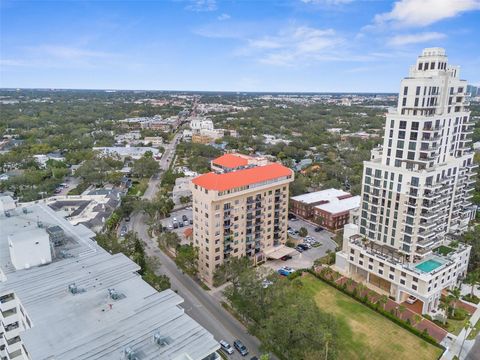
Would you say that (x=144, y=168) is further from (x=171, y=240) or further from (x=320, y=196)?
(x=320, y=196)

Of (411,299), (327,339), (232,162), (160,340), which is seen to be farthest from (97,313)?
(232,162)

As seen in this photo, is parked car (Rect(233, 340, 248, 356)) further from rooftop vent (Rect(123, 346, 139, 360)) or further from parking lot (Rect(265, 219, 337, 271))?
parking lot (Rect(265, 219, 337, 271))

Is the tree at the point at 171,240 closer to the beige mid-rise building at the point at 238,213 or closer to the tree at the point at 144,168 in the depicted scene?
the beige mid-rise building at the point at 238,213

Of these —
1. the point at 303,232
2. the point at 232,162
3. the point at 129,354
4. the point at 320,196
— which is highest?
the point at 232,162

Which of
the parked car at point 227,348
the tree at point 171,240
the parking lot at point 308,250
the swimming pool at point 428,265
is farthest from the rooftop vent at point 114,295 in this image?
the swimming pool at point 428,265

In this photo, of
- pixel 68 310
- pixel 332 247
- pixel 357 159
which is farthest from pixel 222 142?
pixel 68 310

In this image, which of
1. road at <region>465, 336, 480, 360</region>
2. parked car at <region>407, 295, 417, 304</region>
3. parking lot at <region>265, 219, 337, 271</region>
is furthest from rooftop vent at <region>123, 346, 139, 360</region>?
parked car at <region>407, 295, 417, 304</region>
